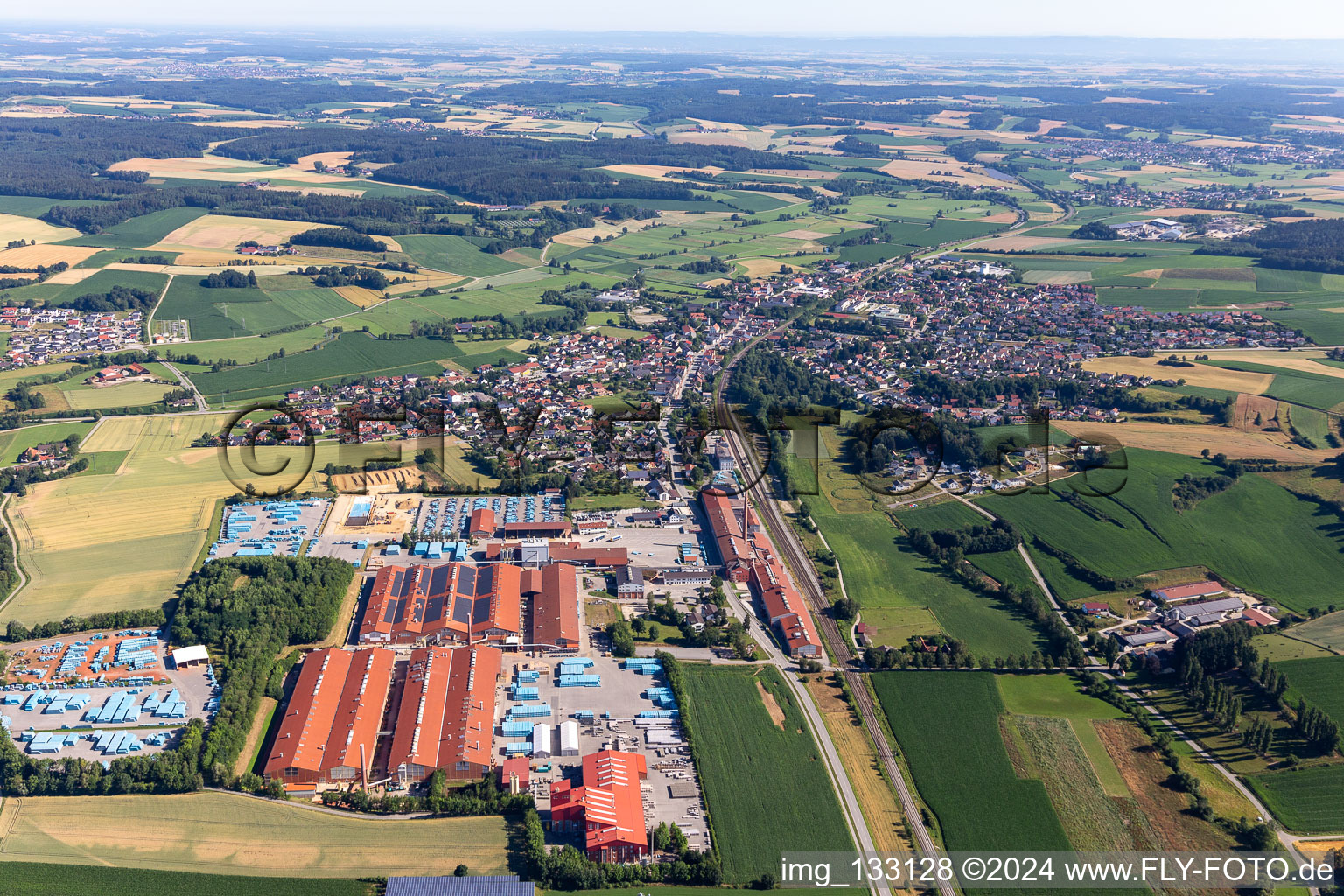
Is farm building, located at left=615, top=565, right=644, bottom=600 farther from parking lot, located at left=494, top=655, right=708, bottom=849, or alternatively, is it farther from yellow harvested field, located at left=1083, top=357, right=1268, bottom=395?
yellow harvested field, located at left=1083, top=357, right=1268, bottom=395

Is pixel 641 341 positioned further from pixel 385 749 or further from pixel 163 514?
pixel 385 749

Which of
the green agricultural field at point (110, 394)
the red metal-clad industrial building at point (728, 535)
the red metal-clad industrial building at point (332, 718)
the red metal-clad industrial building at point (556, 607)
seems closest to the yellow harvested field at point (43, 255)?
the green agricultural field at point (110, 394)

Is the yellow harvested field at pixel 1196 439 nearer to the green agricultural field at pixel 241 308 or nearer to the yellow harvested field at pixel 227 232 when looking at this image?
the green agricultural field at pixel 241 308

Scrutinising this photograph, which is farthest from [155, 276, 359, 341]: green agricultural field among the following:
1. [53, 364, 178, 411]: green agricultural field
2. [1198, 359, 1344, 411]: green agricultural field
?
[1198, 359, 1344, 411]: green agricultural field

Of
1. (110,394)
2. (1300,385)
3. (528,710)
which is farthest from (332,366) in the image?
(1300,385)

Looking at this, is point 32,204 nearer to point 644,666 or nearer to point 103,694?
point 103,694
